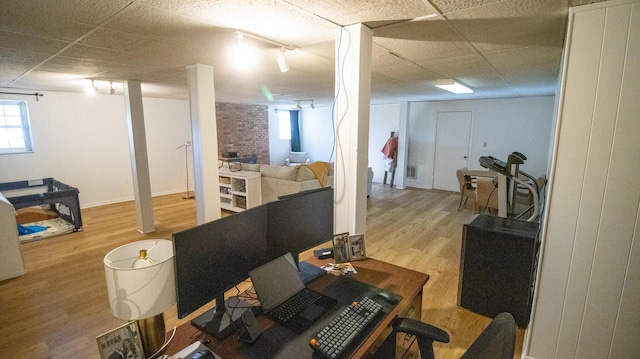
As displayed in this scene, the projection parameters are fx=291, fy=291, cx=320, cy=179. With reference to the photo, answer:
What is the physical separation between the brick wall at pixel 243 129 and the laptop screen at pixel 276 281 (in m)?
6.37

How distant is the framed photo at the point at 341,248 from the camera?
181 centimetres

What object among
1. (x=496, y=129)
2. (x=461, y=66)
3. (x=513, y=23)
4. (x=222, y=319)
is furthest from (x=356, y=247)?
(x=496, y=129)

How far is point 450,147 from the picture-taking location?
6969 millimetres

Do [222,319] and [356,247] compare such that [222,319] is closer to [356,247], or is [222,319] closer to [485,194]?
[356,247]

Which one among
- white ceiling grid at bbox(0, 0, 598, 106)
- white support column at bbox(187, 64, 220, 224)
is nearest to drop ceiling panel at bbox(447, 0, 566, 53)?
white ceiling grid at bbox(0, 0, 598, 106)

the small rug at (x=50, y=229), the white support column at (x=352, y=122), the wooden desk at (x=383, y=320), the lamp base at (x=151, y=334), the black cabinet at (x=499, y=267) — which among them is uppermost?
the white support column at (x=352, y=122)

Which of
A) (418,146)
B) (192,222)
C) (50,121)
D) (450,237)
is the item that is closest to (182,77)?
(192,222)

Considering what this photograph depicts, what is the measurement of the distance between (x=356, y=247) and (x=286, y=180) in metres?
3.10

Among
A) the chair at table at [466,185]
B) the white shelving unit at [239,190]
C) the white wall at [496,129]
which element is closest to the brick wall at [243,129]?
the white shelving unit at [239,190]

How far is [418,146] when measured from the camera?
7.51 m

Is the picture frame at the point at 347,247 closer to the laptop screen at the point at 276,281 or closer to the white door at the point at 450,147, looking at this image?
the laptop screen at the point at 276,281

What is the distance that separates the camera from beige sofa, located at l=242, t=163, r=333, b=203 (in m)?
4.77

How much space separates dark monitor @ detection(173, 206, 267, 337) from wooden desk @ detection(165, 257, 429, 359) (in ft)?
0.15

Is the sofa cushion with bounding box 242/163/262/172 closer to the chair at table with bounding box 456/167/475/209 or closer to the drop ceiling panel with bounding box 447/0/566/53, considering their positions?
the chair at table with bounding box 456/167/475/209
